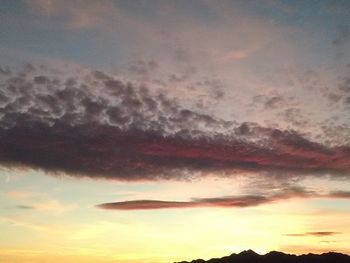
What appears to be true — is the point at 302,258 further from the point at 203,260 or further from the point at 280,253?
the point at 203,260

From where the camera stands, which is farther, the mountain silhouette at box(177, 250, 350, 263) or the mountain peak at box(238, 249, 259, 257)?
the mountain peak at box(238, 249, 259, 257)

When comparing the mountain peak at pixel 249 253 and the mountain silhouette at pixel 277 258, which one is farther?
the mountain peak at pixel 249 253

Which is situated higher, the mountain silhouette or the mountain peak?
the mountain peak

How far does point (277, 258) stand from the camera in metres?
172

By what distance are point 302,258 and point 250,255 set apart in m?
21.0

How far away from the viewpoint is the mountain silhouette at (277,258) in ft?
521

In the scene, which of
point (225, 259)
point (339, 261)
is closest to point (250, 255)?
point (225, 259)

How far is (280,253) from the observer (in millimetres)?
178875

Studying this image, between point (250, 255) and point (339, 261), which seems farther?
point (250, 255)

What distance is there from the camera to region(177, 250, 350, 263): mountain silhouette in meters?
159

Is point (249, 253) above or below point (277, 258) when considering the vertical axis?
above

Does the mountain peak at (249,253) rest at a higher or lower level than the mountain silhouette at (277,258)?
higher

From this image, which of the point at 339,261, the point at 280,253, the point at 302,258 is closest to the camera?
the point at 339,261

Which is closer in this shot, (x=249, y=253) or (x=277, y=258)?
(x=277, y=258)
